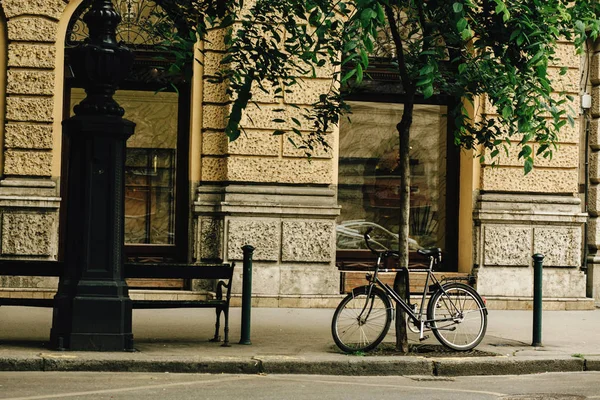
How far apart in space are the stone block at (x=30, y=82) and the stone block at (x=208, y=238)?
8.90 feet

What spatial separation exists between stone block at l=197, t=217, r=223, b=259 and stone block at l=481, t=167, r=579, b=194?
384 centimetres

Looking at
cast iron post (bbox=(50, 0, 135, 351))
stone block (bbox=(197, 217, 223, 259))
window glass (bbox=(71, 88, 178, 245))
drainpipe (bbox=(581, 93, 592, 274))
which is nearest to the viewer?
cast iron post (bbox=(50, 0, 135, 351))

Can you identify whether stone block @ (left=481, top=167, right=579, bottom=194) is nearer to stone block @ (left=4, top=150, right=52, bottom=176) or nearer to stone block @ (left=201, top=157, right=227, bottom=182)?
stone block @ (left=201, top=157, right=227, bottom=182)

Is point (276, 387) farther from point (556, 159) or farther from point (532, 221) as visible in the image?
point (556, 159)

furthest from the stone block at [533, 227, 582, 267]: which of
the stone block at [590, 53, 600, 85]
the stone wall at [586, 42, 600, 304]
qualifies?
the stone block at [590, 53, 600, 85]

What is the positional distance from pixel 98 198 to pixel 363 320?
272 cm

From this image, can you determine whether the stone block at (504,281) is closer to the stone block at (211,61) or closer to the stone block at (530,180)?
the stone block at (530,180)

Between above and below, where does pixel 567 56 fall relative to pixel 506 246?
above

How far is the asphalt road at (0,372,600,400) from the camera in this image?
8.23 m

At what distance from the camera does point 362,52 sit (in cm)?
891

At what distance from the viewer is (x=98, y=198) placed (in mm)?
10297

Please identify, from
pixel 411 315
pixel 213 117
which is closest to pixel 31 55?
pixel 213 117

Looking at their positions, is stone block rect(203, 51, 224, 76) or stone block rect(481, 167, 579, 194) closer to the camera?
stone block rect(203, 51, 224, 76)

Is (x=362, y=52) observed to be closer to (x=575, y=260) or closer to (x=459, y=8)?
(x=459, y=8)
